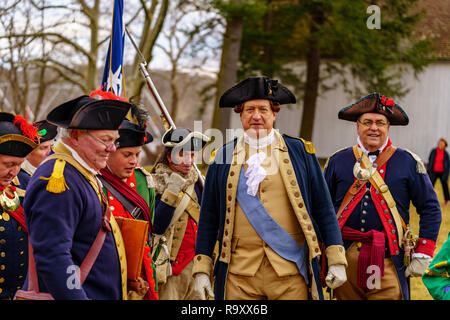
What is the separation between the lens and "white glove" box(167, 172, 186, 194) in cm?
485

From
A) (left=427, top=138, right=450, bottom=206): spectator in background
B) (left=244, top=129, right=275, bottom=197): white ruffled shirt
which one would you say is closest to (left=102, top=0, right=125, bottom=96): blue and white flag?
(left=244, top=129, right=275, bottom=197): white ruffled shirt

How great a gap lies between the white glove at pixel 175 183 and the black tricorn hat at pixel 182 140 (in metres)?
0.32

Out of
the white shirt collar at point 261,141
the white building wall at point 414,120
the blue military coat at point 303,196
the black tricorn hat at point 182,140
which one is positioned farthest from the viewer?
the white building wall at point 414,120

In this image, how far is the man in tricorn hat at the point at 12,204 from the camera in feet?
11.5


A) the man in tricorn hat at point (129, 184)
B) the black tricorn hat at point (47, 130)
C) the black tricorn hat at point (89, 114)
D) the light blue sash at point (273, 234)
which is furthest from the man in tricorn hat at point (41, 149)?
the light blue sash at point (273, 234)

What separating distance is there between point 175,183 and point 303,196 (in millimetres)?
1466

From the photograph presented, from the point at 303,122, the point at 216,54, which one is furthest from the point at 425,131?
the point at 216,54

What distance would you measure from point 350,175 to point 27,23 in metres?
15.1

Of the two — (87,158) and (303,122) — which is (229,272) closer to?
(87,158)

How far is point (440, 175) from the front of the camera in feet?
51.9

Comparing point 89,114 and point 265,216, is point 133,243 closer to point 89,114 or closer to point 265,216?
point 89,114

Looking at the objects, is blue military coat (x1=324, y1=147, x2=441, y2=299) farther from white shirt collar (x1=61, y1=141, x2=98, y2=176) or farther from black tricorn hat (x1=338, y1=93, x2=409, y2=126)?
white shirt collar (x1=61, y1=141, x2=98, y2=176)

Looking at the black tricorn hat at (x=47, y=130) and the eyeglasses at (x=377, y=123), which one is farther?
the black tricorn hat at (x=47, y=130)

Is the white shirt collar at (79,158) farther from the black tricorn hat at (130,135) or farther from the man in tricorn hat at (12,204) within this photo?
the black tricorn hat at (130,135)
